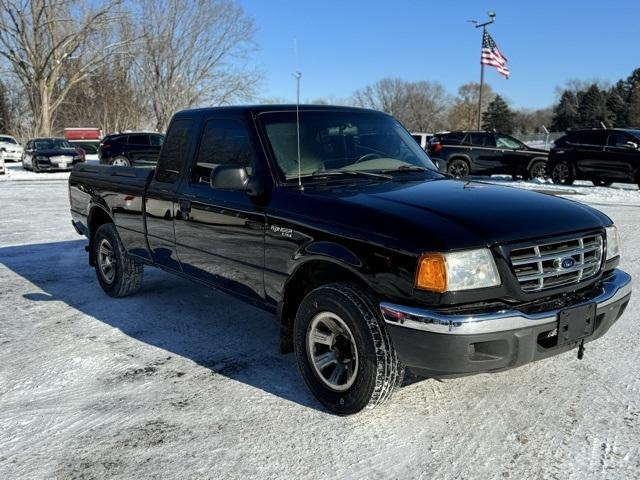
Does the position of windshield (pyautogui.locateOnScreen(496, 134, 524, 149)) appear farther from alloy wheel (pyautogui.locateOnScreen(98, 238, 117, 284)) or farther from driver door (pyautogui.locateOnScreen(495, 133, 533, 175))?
alloy wheel (pyautogui.locateOnScreen(98, 238, 117, 284))

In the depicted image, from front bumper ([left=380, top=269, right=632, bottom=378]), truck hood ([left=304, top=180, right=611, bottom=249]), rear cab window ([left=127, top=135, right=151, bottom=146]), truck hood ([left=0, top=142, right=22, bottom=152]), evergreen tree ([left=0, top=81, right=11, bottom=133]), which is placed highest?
evergreen tree ([left=0, top=81, right=11, bottom=133])

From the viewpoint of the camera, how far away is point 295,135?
4160mm

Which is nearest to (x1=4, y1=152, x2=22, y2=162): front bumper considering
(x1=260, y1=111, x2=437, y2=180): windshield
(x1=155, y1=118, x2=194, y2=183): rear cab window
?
(x1=155, y1=118, x2=194, y2=183): rear cab window

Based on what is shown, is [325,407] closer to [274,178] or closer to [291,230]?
[291,230]

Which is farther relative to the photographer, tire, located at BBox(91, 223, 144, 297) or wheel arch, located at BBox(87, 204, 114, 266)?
wheel arch, located at BBox(87, 204, 114, 266)

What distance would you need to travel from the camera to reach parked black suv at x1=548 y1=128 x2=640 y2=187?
16766 mm

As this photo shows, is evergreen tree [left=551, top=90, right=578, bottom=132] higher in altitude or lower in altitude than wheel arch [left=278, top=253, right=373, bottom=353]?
higher

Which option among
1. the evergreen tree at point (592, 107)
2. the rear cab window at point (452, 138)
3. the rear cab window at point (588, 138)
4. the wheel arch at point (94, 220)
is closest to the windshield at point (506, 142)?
the rear cab window at point (452, 138)

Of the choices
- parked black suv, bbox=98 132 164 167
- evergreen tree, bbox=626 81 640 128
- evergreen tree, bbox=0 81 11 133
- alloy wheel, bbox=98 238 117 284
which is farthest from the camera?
evergreen tree, bbox=626 81 640 128

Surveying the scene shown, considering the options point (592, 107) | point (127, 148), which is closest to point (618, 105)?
point (592, 107)

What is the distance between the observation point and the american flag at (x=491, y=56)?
1057 inches

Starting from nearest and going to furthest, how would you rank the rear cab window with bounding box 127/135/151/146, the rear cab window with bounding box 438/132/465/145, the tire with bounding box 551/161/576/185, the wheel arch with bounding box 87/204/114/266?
1. the wheel arch with bounding box 87/204/114/266
2. the tire with bounding box 551/161/576/185
3. the rear cab window with bounding box 438/132/465/145
4. the rear cab window with bounding box 127/135/151/146

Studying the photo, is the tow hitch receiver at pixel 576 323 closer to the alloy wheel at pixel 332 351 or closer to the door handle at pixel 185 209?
the alloy wheel at pixel 332 351

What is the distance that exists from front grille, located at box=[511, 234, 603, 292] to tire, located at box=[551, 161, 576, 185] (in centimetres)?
1584
